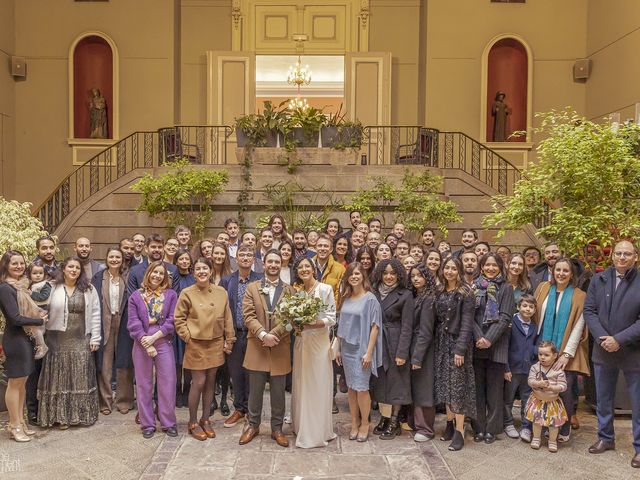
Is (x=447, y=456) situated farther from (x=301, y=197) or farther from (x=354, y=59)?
(x=354, y=59)

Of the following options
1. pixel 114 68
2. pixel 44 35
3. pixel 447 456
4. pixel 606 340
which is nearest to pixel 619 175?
pixel 606 340

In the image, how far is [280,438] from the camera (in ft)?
19.6

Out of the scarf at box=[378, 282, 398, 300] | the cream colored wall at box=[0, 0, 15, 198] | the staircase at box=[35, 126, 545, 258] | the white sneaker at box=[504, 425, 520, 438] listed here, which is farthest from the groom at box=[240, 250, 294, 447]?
the cream colored wall at box=[0, 0, 15, 198]

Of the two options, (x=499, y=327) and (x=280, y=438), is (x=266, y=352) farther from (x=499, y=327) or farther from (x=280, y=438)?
(x=499, y=327)

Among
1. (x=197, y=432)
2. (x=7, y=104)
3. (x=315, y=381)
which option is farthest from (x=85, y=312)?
(x=7, y=104)

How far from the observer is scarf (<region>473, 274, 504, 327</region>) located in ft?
19.4

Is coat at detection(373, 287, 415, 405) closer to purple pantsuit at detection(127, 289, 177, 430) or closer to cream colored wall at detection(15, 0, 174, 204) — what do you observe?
purple pantsuit at detection(127, 289, 177, 430)

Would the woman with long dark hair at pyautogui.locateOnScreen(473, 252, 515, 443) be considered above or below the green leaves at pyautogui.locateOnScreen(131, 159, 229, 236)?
below

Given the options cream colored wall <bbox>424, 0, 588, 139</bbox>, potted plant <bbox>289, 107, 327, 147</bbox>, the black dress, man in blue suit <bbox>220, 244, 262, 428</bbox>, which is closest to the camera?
the black dress

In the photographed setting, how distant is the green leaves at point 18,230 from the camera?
7.26m

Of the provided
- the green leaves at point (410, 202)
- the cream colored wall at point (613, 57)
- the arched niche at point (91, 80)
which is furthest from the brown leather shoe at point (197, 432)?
the arched niche at point (91, 80)

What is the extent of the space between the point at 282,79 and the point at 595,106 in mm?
8941

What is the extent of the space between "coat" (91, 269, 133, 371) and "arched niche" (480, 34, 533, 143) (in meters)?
11.6

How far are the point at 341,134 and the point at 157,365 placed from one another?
705 centimetres
